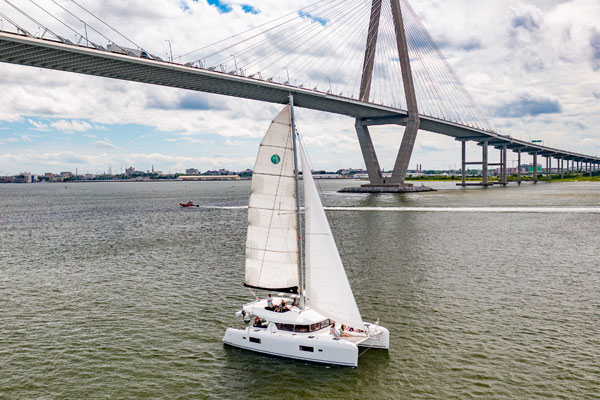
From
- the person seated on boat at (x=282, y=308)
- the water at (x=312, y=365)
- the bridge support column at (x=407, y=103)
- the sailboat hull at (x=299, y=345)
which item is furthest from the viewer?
the bridge support column at (x=407, y=103)

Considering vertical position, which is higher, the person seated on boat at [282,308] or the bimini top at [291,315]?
the person seated on boat at [282,308]

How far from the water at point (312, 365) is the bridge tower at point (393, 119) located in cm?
5599

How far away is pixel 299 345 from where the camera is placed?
13734 millimetres

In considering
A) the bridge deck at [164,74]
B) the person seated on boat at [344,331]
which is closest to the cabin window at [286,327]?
the person seated on boat at [344,331]

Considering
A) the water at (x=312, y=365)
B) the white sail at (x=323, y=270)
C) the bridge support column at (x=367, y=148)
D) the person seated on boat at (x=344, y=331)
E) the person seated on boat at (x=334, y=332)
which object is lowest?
the water at (x=312, y=365)

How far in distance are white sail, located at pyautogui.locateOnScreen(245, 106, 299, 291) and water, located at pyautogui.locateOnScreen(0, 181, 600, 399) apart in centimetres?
286

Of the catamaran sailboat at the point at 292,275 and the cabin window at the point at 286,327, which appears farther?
the cabin window at the point at 286,327

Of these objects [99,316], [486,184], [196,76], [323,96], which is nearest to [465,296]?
[99,316]

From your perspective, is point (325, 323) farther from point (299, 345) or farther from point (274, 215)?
point (274, 215)

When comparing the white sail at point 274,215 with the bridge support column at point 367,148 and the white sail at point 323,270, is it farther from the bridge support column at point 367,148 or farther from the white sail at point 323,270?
the bridge support column at point 367,148

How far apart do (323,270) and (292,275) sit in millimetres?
1466

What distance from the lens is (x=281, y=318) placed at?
14.6m

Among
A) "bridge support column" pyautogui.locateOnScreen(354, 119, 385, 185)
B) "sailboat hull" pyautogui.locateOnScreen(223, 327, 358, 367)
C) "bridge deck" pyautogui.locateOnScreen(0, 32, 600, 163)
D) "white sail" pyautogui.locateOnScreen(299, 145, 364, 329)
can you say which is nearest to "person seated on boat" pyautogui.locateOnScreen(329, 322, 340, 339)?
"sailboat hull" pyautogui.locateOnScreen(223, 327, 358, 367)

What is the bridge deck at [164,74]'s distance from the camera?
4275cm
